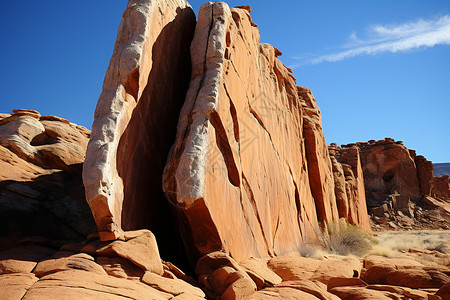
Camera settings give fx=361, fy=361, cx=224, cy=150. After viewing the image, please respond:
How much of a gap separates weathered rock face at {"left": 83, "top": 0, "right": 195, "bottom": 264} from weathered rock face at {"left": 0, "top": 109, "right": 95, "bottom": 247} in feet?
4.22

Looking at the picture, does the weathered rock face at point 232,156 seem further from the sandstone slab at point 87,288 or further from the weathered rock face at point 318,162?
the weathered rock face at point 318,162

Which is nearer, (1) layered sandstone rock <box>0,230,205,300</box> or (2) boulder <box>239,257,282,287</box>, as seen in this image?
(1) layered sandstone rock <box>0,230,205,300</box>

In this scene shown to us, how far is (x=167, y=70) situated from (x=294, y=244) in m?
5.60

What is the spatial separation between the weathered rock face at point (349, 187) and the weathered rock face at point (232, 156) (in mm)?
5775

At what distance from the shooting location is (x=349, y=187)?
59.7 feet

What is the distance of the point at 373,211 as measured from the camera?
26359 mm

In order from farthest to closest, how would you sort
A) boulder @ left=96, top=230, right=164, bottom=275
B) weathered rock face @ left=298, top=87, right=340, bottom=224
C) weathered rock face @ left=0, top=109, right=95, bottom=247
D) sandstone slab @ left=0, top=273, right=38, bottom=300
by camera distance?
weathered rock face @ left=298, top=87, right=340, bottom=224 < weathered rock face @ left=0, top=109, right=95, bottom=247 < boulder @ left=96, top=230, right=164, bottom=275 < sandstone slab @ left=0, top=273, right=38, bottom=300

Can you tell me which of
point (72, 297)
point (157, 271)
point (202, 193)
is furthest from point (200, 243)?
point (72, 297)

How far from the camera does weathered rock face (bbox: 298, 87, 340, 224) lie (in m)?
13.8

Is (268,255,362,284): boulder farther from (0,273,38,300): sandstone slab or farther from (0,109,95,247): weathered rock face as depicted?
(0,273,38,300): sandstone slab

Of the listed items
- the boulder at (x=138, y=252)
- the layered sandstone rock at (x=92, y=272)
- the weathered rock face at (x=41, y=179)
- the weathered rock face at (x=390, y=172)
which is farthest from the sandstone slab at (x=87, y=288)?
the weathered rock face at (x=390, y=172)

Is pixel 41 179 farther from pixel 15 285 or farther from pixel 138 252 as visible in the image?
pixel 15 285

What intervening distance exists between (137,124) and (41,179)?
9.72ft

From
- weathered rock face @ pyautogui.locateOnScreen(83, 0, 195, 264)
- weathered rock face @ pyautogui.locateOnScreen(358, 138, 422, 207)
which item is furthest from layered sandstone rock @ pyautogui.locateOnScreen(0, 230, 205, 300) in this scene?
weathered rock face @ pyautogui.locateOnScreen(358, 138, 422, 207)
